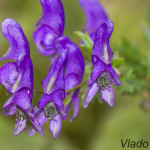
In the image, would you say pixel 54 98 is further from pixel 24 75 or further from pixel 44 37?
pixel 44 37

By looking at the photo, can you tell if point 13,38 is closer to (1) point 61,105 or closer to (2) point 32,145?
(1) point 61,105

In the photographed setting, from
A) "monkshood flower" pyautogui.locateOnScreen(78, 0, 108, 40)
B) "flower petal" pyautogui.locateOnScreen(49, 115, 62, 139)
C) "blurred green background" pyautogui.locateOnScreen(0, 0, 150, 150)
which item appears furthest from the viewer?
"blurred green background" pyautogui.locateOnScreen(0, 0, 150, 150)

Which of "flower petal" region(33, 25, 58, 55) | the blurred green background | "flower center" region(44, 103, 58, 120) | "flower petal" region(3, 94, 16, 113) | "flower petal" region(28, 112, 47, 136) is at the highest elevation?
"flower petal" region(33, 25, 58, 55)

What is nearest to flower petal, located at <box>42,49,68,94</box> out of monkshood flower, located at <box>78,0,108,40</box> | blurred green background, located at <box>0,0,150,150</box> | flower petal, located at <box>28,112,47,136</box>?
flower petal, located at <box>28,112,47,136</box>

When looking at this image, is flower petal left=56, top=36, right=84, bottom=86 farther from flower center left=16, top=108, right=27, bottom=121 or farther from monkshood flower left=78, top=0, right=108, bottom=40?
monkshood flower left=78, top=0, right=108, bottom=40

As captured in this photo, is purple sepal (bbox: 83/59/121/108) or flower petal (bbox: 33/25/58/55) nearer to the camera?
purple sepal (bbox: 83/59/121/108)

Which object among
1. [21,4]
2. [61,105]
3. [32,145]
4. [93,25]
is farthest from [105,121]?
[61,105]

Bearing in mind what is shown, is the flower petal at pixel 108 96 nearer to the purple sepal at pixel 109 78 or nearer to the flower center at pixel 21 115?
the purple sepal at pixel 109 78

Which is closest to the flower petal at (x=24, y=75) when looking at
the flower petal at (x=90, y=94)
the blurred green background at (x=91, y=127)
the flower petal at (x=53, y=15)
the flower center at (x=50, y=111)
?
the flower center at (x=50, y=111)
